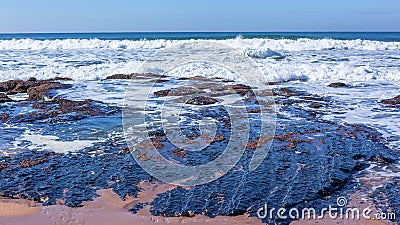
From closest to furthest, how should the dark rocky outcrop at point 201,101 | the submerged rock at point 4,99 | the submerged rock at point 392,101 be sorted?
the dark rocky outcrop at point 201,101, the submerged rock at point 392,101, the submerged rock at point 4,99

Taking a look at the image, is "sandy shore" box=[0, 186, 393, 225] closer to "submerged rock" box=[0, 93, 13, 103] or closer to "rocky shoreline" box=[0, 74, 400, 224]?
"rocky shoreline" box=[0, 74, 400, 224]

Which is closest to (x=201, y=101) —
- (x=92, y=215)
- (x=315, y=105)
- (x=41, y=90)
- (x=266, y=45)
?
(x=315, y=105)

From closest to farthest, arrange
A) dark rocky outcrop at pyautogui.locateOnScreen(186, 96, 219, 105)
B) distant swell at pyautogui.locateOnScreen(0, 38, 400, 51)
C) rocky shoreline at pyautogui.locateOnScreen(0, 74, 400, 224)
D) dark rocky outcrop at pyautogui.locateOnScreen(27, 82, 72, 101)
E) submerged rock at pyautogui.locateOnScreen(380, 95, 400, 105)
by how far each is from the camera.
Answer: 1. rocky shoreline at pyautogui.locateOnScreen(0, 74, 400, 224)
2. dark rocky outcrop at pyautogui.locateOnScreen(186, 96, 219, 105)
3. submerged rock at pyautogui.locateOnScreen(380, 95, 400, 105)
4. dark rocky outcrop at pyautogui.locateOnScreen(27, 82, 72, 101)
5. distant swell at pyautogui.locateOnScreen(0, 38, 400, 51)

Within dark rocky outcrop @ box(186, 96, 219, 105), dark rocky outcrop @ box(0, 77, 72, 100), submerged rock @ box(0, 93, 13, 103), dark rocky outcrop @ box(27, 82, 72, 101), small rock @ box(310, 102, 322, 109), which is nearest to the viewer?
small rock @ box(310, 102, 322, 109)

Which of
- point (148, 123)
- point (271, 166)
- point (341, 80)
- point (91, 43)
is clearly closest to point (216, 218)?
point (271, 166)

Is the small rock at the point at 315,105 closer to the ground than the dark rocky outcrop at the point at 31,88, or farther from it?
closer to the ground

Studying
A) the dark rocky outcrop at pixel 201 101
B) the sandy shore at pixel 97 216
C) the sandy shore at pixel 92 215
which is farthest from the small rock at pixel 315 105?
the sandy shore at pixel 92 215

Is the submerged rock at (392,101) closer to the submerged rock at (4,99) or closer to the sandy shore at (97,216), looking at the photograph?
the sandy shore at (97,216)

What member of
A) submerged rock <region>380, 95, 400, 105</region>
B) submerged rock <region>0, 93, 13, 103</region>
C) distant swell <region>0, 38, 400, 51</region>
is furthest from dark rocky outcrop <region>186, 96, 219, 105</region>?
distant swell <region>0, 38, 400, 51</region>

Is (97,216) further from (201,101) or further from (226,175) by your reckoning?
(201,101)

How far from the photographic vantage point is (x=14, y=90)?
11.9 meters

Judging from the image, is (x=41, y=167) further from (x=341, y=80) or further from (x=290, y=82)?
(x=341, y=80)

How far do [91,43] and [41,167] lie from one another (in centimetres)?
3345

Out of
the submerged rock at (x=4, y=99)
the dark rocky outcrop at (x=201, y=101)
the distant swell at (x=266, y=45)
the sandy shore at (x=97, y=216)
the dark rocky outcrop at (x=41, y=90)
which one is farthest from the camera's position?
the distant swell at (x=266, y=45)
